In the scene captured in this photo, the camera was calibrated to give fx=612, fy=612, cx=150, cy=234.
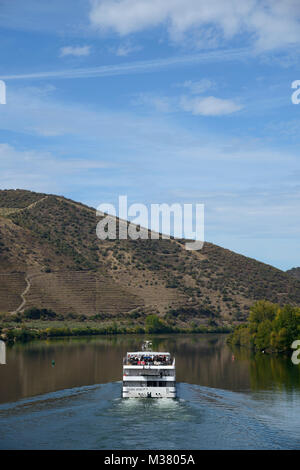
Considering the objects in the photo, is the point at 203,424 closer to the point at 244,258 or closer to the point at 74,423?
the point at 74,423

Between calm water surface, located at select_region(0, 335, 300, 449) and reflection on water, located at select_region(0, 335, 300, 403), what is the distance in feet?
0.37

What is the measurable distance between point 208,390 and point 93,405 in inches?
519

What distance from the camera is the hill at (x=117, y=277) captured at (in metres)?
140

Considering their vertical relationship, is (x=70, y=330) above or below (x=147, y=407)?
above

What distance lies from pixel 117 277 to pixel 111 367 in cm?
9381

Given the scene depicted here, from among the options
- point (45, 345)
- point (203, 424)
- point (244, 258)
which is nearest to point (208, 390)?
point (203, 424)

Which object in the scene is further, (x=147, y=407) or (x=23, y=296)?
(x=23, y=296)

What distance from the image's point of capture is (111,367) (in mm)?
71000

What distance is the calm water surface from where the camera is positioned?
3638cm

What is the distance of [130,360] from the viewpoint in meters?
56.8
